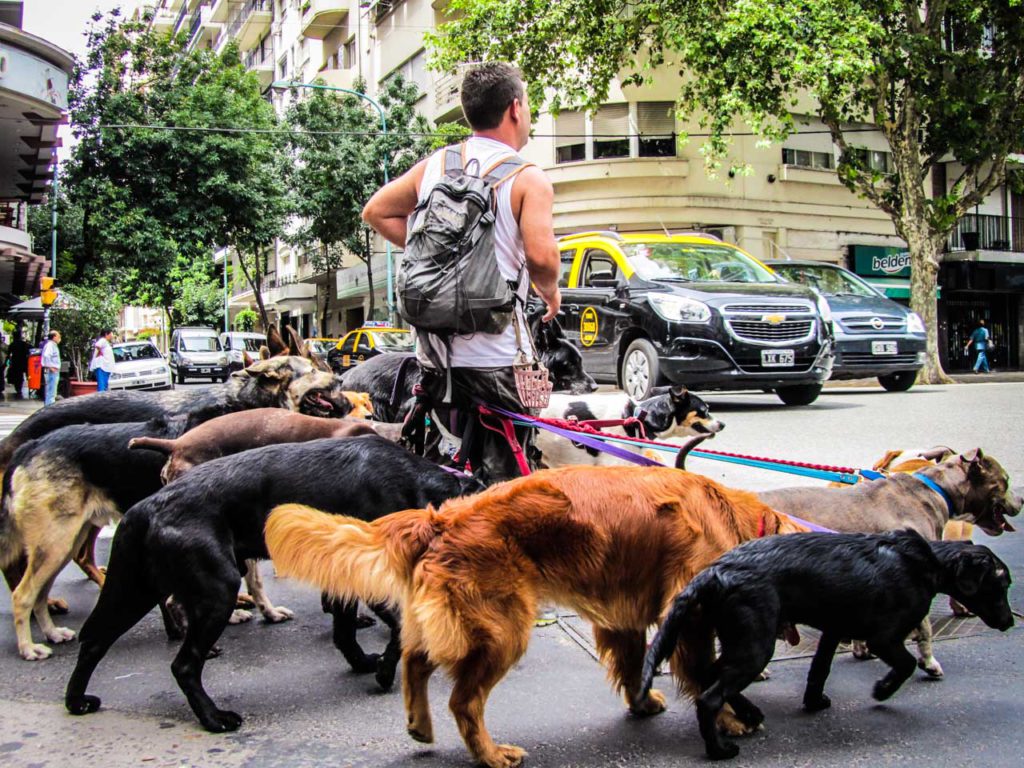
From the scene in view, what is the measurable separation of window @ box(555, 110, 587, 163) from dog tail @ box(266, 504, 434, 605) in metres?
26.1

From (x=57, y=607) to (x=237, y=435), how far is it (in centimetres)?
153

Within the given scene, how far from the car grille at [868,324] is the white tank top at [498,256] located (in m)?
12.0

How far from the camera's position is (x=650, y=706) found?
11.1 ft

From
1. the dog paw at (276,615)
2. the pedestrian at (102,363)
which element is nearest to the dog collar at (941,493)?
the dog paw at (276,615)

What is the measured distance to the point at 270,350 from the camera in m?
5.78

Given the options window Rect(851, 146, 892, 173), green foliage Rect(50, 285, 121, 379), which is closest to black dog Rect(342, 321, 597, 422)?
green foliage Rect(50, 285, 121, 379)

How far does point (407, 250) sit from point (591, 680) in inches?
74.3

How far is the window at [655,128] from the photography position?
27344 mm

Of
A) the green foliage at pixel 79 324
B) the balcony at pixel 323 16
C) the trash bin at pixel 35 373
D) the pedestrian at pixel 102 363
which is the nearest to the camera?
the pedestrian at pixel 102 363

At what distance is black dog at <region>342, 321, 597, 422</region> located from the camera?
609 centimetres

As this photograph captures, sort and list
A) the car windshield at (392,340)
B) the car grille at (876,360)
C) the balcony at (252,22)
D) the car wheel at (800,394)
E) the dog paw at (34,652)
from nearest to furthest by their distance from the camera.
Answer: the dog paw at (34,652) → the car wheel at (800,394) → the car grille at (876,360) → the car windshield at (392,340) → the balcony at (252,22)

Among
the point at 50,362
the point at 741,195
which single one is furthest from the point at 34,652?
the point at 741,195

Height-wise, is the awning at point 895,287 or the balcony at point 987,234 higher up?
the balcony at point 987,234

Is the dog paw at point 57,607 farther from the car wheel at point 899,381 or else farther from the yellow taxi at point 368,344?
the car wheel at point 899,381
